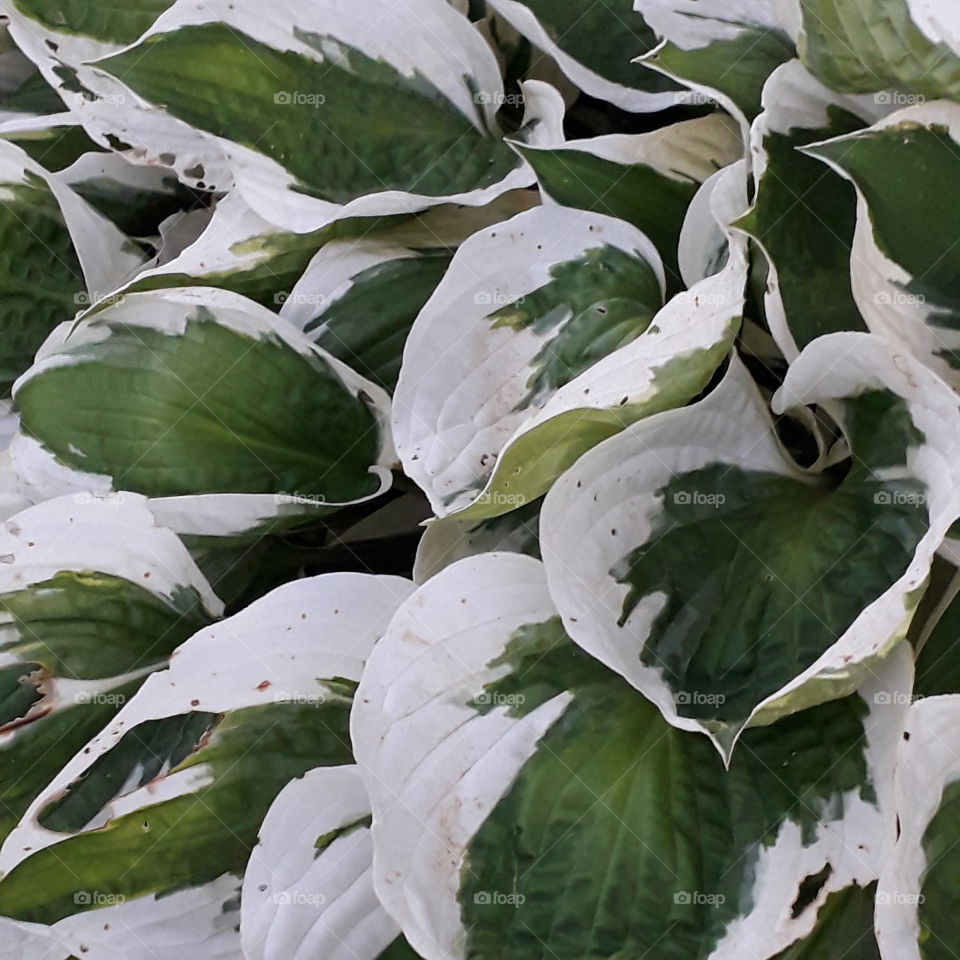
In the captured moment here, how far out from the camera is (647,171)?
502mm

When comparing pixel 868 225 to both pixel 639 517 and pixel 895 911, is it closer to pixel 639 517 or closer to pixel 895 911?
pixel 639 517

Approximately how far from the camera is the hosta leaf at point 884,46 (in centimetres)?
37

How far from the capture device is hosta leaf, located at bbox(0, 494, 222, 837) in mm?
517

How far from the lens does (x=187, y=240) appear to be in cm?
64

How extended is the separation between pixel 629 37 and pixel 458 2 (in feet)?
0.41
